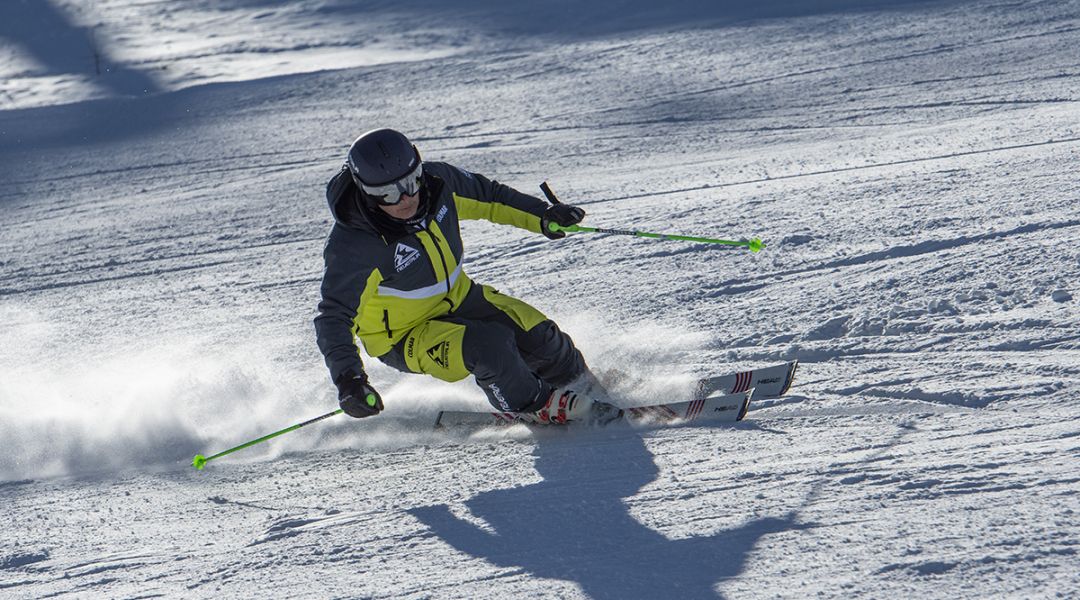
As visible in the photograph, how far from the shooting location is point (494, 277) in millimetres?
6445

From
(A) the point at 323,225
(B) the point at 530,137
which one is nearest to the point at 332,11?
(B) the point at 530,137

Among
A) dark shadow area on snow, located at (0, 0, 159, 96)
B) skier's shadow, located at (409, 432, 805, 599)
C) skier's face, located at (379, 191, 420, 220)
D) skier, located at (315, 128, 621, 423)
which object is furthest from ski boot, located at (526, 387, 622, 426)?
dark shadow area on snow, located at (0, 0, 159, 96)

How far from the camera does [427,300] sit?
4488mm

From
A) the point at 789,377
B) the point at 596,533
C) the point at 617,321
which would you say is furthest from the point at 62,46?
the point at 596,533

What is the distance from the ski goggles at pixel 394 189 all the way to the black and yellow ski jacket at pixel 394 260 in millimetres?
85

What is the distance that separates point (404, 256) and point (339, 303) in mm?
340

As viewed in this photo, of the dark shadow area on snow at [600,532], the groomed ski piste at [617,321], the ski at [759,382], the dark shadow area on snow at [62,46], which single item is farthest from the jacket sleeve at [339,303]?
the dark shadow area on snow at [62,46]

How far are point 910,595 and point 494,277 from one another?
12.8 ft

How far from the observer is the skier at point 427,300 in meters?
4.08

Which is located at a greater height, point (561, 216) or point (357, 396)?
point (561, 216)

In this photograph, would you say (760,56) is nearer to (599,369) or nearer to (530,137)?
(530,137)

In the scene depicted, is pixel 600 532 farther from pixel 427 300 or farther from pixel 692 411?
pixel 427 300

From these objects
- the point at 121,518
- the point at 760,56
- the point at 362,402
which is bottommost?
the point at 121,518

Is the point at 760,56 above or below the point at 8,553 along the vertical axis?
above
